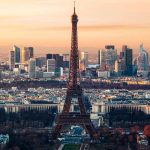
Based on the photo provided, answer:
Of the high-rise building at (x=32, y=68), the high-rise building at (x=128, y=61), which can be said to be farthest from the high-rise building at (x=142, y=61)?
the high-rise building at (x=32, y=68)

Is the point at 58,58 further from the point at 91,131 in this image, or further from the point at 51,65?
the point at 91,131

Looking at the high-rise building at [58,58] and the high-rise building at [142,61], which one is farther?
the high-rise building at [142,61]

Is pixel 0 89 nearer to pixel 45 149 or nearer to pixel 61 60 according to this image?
pixel 61 60

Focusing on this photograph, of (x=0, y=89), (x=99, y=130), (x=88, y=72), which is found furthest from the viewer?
(x=88, y=72)

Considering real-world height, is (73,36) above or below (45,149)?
above

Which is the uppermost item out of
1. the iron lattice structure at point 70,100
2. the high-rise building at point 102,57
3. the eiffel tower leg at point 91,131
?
the high-rise building at point 102,57

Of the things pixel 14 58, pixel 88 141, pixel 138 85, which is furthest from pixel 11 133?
pixel 14 58

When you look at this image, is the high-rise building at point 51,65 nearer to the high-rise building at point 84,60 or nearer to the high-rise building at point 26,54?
the high-rise building at point 84,60

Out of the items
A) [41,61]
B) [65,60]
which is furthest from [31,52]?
[65,60]

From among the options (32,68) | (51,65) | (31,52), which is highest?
(31,52)
